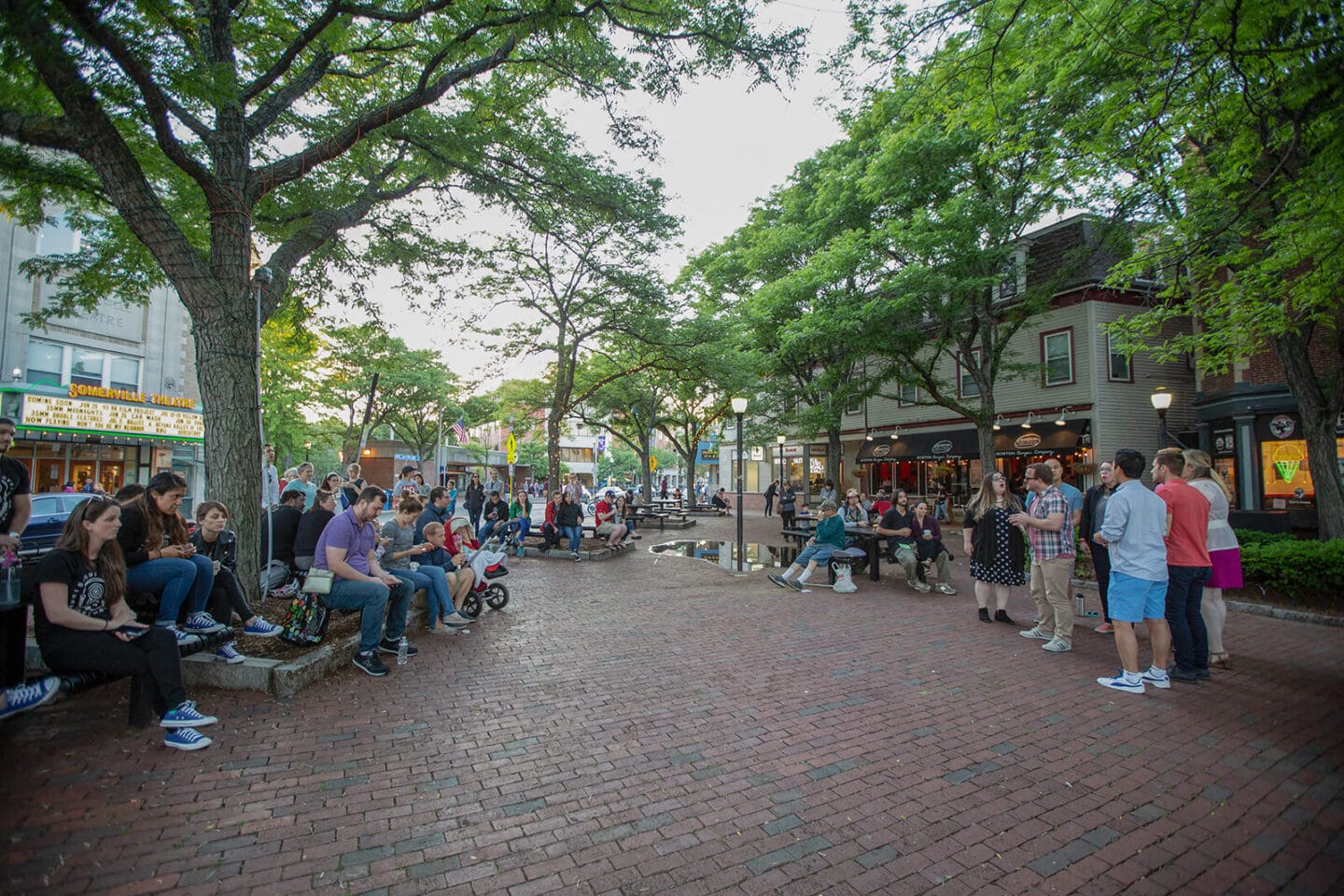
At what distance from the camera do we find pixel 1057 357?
69.5 ft

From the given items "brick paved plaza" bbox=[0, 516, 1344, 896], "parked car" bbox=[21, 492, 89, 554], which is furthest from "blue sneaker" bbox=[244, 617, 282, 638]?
"parked car" bbox=[21, 492, 89, 554]

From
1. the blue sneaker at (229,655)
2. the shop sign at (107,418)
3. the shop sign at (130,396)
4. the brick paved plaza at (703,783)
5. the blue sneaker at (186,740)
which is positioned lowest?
the brick paved plaza at (703,783)

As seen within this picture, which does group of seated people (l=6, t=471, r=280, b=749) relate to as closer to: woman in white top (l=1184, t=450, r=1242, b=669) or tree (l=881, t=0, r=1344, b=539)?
tree (l=881, t=0, r=1344, b=539)

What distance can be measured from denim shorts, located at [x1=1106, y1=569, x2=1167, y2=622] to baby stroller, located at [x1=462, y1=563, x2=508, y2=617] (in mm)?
6807

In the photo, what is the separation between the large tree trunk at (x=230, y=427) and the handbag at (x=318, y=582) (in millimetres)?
1773

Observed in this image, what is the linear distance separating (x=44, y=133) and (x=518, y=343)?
524 inches

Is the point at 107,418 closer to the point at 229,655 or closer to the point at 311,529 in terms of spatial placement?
the point at 311,529

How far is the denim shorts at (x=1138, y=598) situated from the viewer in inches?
196

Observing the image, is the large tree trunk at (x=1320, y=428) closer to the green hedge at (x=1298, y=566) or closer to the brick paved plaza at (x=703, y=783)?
the green hedge at (x=1298, y=566)

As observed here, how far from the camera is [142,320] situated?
2341 cm

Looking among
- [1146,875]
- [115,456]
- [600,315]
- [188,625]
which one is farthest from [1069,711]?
[115,456]

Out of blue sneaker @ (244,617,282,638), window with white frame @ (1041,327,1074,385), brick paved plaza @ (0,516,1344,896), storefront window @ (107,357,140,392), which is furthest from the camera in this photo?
storefront window @ (107,357,140,392)

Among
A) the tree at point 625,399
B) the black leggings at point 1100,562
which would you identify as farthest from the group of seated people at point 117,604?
the tree at point 625,399

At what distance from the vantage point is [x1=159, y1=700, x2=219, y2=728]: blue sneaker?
382 cm
